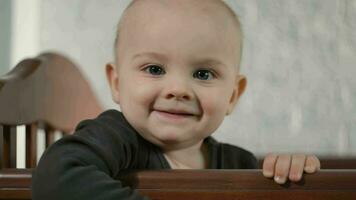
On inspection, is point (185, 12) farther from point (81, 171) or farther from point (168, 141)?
point (81, 171)

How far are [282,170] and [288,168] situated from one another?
1cm

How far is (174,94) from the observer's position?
0.88 m

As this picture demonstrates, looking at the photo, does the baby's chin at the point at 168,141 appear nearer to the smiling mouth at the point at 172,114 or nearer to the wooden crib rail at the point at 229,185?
the smiling mouth at the point at 172,114

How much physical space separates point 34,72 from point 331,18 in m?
0.88

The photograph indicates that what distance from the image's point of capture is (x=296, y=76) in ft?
6.11

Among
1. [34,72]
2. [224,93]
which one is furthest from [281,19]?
[224,93]

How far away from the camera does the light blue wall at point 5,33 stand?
73.0 inches

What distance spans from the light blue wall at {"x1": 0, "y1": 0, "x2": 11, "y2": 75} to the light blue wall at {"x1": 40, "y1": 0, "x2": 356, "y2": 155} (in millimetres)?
130

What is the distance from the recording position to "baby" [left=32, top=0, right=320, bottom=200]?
2.70ft

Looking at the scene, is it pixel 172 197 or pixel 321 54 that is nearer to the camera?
pixel 172 197

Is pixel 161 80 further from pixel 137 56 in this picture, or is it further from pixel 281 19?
pixel 281 19

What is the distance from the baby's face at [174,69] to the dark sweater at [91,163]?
4 cm

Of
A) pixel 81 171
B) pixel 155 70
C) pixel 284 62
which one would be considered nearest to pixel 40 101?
pixel 155 70

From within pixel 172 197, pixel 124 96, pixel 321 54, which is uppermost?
pixel 321 54
